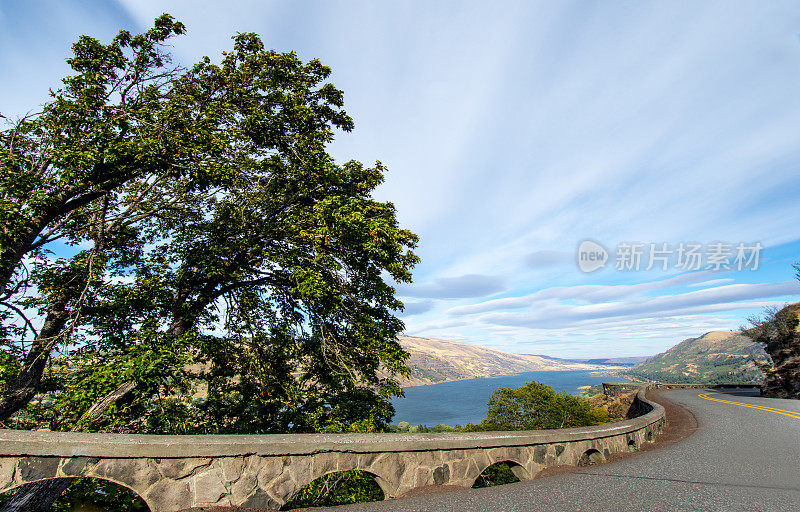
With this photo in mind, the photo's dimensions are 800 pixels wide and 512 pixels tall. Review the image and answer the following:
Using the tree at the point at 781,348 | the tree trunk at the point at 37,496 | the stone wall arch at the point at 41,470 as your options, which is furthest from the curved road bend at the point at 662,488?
the tree at the point at 781,348

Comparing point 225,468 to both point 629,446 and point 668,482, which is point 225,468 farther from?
point 629,446

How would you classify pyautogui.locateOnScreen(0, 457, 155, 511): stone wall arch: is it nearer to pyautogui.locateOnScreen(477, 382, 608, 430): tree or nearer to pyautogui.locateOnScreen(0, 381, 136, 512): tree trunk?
pyautogui.locateOnScreen(0, 381, 136, 512): tree trunk

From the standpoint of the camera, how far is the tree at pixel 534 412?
16.6m

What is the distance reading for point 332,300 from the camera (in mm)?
9352

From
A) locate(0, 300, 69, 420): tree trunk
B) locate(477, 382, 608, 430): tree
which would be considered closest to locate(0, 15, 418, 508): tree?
locate(0, 300, 69, 420): tree trunk

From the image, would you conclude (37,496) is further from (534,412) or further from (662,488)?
(534,412)

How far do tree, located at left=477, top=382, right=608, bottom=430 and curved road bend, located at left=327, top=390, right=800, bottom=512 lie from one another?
9.54m

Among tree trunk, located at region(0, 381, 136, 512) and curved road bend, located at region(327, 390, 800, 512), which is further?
tree trunk, located at region(0, 381, 136, 512)

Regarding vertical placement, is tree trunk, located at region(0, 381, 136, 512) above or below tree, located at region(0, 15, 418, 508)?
below

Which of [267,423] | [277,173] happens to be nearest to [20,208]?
[277,173]

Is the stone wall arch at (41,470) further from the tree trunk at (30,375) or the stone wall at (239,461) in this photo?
the tree trunk at (30,375)

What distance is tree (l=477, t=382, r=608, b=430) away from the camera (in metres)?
16.6

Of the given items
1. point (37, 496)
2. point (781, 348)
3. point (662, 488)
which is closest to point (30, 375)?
point (37, 496)

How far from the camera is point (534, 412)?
17.1m
